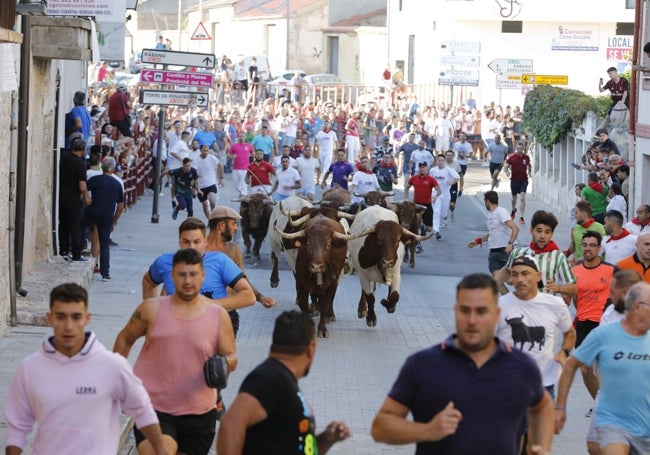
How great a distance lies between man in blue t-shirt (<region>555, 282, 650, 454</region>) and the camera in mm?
7516

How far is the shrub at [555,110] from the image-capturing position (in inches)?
1273

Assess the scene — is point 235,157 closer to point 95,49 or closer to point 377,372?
point 95,49

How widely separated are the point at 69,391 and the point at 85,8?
11510mm

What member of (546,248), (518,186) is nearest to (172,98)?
(518,186)

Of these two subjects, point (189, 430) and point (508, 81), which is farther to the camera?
point (508, 81)

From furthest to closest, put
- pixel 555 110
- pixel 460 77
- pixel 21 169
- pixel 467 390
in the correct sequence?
pixel 460 77 → pixel 555 110 → pixel 21 169 → pixel 467 390

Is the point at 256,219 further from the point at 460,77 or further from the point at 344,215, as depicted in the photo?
the point at 460,77

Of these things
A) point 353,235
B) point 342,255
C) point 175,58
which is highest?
point 175,58

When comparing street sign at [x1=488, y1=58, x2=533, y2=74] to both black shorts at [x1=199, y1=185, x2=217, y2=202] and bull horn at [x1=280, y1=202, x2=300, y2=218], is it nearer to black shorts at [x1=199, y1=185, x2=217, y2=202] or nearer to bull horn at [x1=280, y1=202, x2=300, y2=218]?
black shorts at [x1=199, y1=185, x2=217, y2=202]

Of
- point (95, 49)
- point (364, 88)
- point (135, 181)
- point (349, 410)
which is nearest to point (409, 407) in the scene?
point (349, 410)

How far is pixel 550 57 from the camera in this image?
186 ft

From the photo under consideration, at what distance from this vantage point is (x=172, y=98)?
A: 24.6 metres

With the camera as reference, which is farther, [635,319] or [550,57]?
[550,57]

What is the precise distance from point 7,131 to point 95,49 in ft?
9.92
